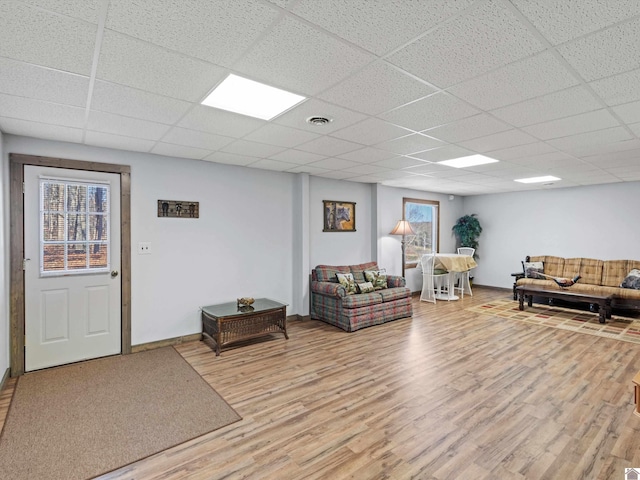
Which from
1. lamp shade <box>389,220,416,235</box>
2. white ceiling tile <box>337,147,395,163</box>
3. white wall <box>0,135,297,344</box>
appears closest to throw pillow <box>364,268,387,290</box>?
lamp shade <box>389,220,416,235</box>

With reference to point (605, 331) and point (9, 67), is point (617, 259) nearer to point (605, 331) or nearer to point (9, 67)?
point (605, 331)

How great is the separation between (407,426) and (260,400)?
1.20 metres

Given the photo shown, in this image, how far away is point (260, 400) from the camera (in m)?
2.81

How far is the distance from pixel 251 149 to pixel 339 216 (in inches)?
98.0

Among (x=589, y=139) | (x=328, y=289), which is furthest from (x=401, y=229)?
(x=589, y=139)

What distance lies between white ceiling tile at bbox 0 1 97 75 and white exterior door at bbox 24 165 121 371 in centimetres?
203

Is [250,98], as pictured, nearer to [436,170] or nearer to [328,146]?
[328,146]

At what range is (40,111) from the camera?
8.73 feet

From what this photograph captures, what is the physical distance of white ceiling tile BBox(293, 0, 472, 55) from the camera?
1.44m

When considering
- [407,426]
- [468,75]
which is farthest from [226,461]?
[468,75]

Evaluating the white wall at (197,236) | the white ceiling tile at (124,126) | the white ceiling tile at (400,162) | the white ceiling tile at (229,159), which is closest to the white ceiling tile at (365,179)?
the white ceiling tile at (400,162)

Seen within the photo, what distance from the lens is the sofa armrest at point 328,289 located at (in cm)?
484

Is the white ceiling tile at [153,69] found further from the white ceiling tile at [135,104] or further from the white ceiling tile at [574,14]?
the white ceiling tile at [574,14]

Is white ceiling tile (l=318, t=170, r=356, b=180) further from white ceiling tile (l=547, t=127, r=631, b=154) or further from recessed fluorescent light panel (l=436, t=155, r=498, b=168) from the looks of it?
white ceiling tile (l=547, t=127, r=631, b=154)
